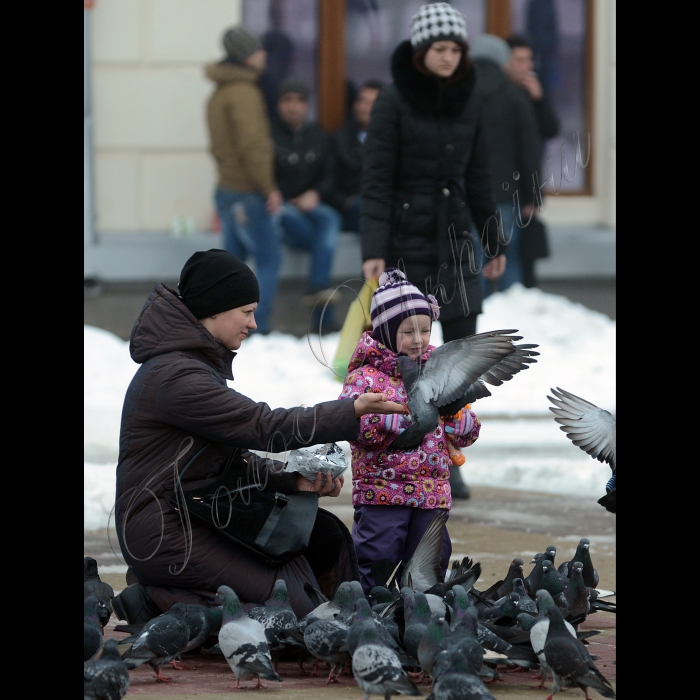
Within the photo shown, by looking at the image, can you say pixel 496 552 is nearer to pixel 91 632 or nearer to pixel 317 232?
pixel 91 632

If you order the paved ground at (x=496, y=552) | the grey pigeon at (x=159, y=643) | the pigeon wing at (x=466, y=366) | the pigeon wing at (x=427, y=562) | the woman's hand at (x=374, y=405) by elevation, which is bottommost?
the paved ground at (x=496, y=552)

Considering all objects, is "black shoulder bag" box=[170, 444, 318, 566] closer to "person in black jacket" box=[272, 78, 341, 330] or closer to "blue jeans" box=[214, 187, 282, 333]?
"blue jeans" box=[214, 187, 282, 333]

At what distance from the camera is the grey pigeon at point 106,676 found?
3520mm

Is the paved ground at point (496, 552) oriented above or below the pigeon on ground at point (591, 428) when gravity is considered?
below

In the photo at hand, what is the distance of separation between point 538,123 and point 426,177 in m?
5.89

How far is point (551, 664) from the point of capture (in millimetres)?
3721

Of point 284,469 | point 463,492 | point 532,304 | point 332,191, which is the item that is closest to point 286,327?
point 332,191

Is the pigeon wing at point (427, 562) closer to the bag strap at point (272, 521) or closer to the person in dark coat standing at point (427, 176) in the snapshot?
the bag strap at point (272, 521)

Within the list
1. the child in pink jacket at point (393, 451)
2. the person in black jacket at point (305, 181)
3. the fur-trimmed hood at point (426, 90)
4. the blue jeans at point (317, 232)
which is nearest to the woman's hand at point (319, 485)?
the child in pink jacket at point (393, 451)

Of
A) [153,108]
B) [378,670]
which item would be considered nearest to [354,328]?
[378,670]

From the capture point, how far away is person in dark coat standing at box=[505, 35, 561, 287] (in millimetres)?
11359

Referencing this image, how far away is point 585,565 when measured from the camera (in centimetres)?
491

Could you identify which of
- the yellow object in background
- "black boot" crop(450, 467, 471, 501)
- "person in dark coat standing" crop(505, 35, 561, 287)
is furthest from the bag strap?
"person in dark coat standing" crop(505, 35, 561, 287)

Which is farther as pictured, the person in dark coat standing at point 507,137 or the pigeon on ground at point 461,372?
the person in dark coat standing at point 507,137
